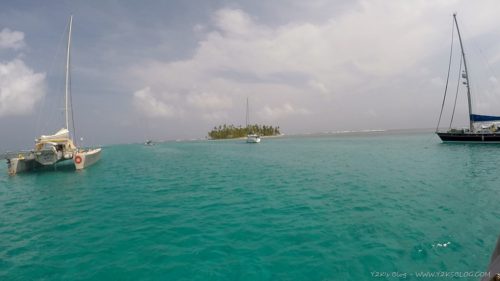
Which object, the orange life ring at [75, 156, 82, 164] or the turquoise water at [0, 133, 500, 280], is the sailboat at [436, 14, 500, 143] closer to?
the turquoise water at [0, 133, 500, 280]

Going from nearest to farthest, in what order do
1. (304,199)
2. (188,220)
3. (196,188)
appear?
(188,220) < (304,199) < (196,188)

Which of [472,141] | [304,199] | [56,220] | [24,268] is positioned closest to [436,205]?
[304,199]

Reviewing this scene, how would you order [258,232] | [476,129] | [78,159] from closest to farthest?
[258,232] < [78,159] < [476,129]

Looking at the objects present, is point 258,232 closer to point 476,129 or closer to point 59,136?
point 59,136

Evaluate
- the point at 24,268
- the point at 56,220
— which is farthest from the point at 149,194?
the point at 24,268

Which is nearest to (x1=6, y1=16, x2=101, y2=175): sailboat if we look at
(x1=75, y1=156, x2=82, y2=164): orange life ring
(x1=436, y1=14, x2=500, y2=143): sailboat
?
(x1=75, y1=156, x2=82, y2=164): orange life ring

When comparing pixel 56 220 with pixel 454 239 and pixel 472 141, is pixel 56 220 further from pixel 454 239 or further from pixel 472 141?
pixel 472 141

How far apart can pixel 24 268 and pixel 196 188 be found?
12.4 meters

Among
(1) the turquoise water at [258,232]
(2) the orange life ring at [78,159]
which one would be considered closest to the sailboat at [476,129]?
(1) the turquoise water at [258,232]

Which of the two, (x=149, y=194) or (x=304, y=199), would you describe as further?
(x=149, y=194)

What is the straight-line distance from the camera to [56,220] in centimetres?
1320

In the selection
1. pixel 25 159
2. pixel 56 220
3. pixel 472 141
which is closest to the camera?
pixel 56 220

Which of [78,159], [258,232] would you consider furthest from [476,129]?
[78,159]

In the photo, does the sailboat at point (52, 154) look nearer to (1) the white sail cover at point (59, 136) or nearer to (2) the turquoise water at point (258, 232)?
(1) the white sail cover at point (59, 136)
